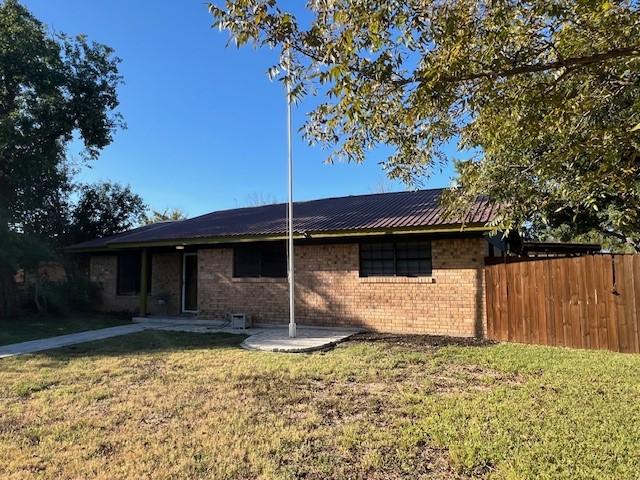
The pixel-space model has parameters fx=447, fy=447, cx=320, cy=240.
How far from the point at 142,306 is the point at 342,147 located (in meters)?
12.4

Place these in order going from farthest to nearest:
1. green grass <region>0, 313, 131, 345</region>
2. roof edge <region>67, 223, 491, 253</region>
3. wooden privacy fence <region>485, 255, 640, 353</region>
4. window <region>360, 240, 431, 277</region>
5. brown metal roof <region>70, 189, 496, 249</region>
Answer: green grass <region>0, 313, 131, 345</region> → window <region>360, 240, 431, 277</region> → brown metal roof <region>70, 189, 496, 249</region> → roof edge <region>67, 223, 491, 253</region> → wooden privacy fence <region>485, 255, 640, 353</region>

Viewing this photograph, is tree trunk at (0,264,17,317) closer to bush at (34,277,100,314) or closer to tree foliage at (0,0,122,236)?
bush at (34,277,100,314)

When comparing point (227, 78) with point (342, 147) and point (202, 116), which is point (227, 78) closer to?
point (202, 116)

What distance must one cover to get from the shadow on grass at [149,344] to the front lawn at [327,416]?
0.82 meters

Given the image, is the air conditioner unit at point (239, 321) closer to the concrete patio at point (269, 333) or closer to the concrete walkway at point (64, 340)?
the concrete patio at point (269, 333)

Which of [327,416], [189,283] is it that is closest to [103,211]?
[189,283]

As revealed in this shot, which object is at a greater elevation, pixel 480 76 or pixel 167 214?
pixel 167 214

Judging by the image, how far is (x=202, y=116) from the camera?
18391mm

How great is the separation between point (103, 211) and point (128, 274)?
5903 mm

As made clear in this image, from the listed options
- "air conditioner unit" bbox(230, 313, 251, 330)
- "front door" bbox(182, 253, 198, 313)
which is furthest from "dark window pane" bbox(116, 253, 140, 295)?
"air conditioner unit" bbox(230, 313, 251, 330)

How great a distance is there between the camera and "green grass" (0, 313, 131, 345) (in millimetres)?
11734

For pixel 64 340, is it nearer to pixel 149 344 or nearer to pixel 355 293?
pixel 149 344

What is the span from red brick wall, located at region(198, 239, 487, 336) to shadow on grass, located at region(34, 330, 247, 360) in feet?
6.91

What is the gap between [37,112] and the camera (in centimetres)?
1501
